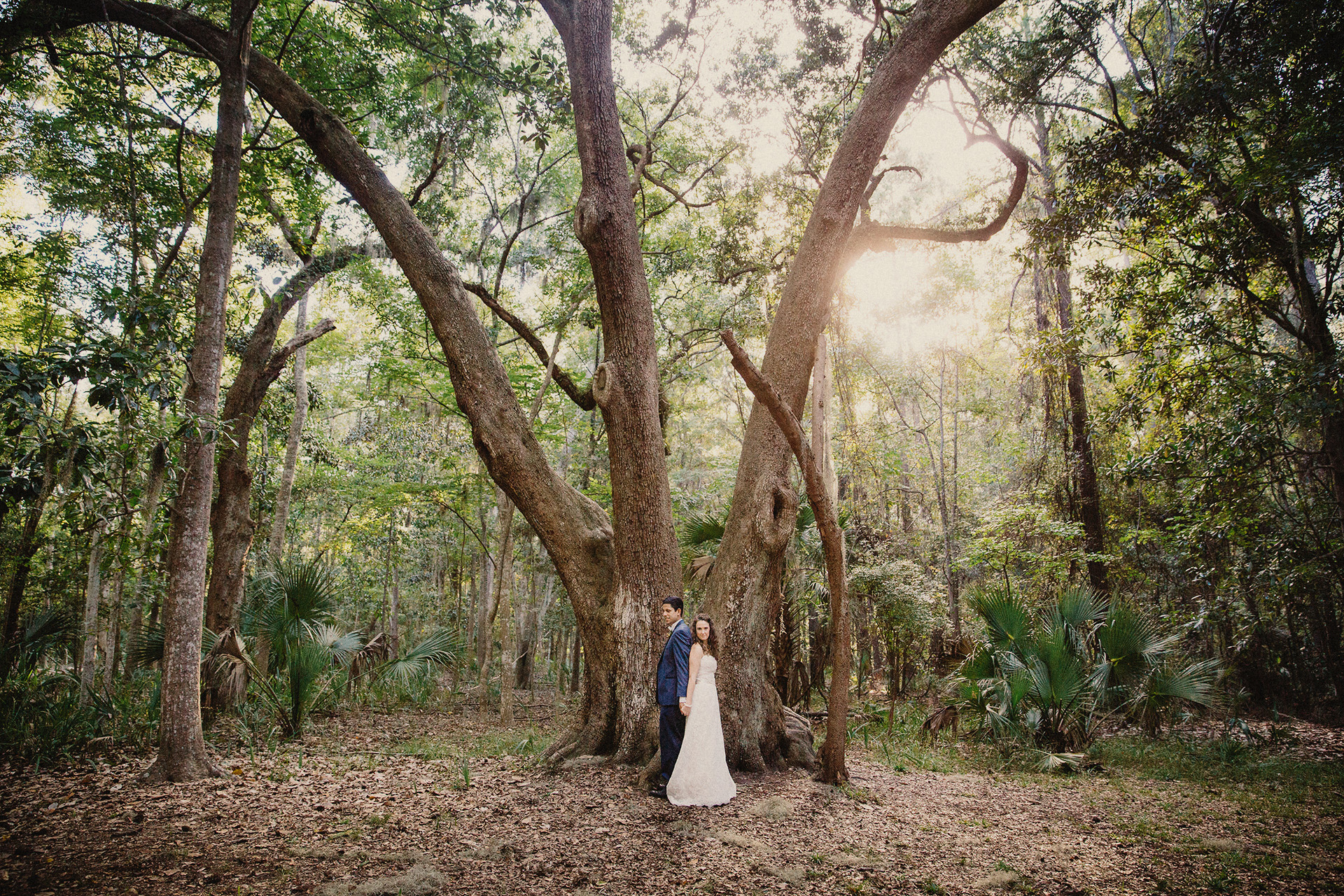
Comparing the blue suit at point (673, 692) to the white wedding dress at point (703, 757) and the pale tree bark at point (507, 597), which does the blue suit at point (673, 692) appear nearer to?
the white wedding dress at point (703, 757)

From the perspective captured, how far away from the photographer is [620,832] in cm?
448

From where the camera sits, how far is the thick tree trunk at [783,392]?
5855mm

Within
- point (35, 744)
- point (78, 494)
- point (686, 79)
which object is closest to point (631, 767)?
point (78, 494)

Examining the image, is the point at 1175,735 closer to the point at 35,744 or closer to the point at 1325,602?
the point at 1325,602

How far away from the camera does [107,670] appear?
30.7ft

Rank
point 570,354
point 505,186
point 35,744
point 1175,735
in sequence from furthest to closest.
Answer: point 570,354 → point 505,186 → point 1175,735 → point 35,744

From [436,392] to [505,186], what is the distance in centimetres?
449

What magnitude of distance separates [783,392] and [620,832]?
3.91 meters

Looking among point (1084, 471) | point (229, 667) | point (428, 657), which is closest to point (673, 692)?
point (229, 667)

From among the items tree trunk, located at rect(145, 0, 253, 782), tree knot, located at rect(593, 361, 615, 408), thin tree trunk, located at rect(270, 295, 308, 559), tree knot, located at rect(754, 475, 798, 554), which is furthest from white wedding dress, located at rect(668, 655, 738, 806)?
thin tree trunk, located at rect(270, 295, 308, 559)

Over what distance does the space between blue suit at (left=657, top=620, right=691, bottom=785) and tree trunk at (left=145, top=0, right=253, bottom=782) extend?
378 cm

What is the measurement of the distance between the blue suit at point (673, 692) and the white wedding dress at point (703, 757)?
11 centimetres

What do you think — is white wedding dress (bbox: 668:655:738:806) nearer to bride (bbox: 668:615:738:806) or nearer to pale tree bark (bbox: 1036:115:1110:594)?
bride (bbox: 668:615:738:806)

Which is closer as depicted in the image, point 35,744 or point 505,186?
point 35,744
